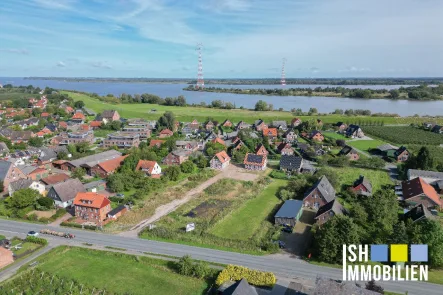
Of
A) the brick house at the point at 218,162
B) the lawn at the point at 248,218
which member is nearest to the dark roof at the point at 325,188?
the lawn at the point at 248,218

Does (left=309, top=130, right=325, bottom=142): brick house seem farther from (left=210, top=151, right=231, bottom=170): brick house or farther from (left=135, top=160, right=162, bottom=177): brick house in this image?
(left=135, top=160, right=162, bottom=177): brick house

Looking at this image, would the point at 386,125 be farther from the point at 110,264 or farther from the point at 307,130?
the point at 110,264

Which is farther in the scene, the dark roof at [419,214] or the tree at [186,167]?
the tree at [186,167]

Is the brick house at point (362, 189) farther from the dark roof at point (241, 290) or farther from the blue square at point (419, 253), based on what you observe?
the dark roof at point (241, 290)

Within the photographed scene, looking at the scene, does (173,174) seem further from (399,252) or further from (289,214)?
(399,252)

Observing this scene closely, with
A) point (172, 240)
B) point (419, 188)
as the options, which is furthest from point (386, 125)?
point (172, 240)

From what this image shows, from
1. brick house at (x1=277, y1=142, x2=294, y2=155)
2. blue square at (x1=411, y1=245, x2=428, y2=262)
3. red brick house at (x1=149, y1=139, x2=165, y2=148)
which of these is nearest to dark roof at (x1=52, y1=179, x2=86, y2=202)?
red brick house at (x1=149, y1=139, x2=165, y2=148)

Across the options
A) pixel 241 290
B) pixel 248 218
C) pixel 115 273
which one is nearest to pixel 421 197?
pixel 248 218
